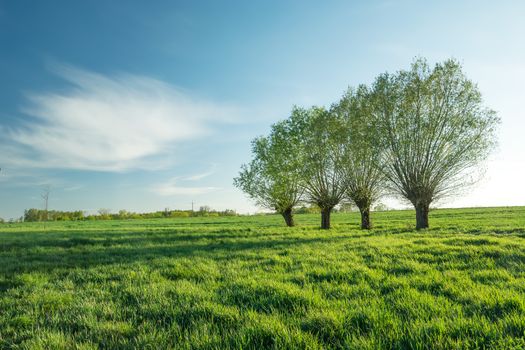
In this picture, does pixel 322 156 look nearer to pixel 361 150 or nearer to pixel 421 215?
pixel 361 150

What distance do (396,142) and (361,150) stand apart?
3086mm

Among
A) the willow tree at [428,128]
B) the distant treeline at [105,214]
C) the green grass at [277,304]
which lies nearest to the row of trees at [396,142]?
the willow tree at [428,128]

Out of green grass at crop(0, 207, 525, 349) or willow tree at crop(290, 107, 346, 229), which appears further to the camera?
willow tree at crop(290, 107, 346, 229)

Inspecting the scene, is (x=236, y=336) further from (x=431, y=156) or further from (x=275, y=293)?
(x=431, y=156)

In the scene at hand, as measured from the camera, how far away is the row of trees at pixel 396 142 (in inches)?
934

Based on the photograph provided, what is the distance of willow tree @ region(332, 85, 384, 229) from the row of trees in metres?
0.08

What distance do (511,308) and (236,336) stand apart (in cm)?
494

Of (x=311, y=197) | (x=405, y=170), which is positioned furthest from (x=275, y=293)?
(x=311, y=197)

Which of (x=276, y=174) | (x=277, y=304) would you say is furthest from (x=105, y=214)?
(x=277, y=304)

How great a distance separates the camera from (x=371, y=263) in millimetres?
10703

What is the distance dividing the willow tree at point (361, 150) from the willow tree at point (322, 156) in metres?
0.69

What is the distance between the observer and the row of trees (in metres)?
23.7

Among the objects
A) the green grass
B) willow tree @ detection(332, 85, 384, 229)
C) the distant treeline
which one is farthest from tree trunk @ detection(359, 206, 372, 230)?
the distant treeline

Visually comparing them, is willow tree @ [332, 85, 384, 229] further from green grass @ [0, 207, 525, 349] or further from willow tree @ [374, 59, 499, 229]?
green grass @ [0, 207, 525, 349]
